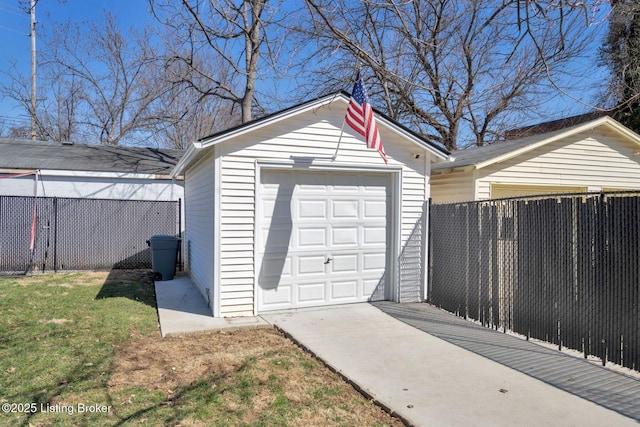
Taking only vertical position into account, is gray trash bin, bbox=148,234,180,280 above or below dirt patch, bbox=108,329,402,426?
above

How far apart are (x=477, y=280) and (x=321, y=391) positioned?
3.46m

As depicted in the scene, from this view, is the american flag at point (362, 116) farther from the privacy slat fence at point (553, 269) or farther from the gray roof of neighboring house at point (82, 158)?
the gray roof of neighboring house at point (82, 158)

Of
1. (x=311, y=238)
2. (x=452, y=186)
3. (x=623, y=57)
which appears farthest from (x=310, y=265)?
(x=623, y=57)

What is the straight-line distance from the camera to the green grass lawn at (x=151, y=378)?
135 inches

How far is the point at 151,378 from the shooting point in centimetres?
420

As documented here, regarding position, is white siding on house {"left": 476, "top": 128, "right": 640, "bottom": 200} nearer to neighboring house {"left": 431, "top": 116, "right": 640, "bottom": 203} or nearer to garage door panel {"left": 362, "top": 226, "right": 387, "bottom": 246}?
neighboring house {"left": 431, "top": 116, "right": 640, "bottom": 203}

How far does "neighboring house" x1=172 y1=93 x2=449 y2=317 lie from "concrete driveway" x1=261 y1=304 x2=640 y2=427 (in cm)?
90

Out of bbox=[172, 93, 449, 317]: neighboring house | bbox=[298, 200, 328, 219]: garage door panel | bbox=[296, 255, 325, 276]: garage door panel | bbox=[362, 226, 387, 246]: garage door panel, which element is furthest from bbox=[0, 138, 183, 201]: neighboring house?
bbox=[362, 226, 387, 246]: garage door panel

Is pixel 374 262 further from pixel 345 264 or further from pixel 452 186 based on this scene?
pixel 452 186

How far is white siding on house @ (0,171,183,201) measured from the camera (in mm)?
11922

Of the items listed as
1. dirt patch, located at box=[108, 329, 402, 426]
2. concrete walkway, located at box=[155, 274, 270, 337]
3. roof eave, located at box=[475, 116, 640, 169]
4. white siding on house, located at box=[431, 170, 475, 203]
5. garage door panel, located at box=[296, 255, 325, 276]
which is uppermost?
roof eave, located at box=[475, 116, 640, 169]

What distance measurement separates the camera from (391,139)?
734 centimetres

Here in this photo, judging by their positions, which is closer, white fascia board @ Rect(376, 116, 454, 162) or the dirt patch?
the dirt patch

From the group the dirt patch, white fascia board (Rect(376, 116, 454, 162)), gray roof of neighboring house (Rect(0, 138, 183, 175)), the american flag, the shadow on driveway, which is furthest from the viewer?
gray roof of neighboring house (Rect(0, 138, 183, 175))
